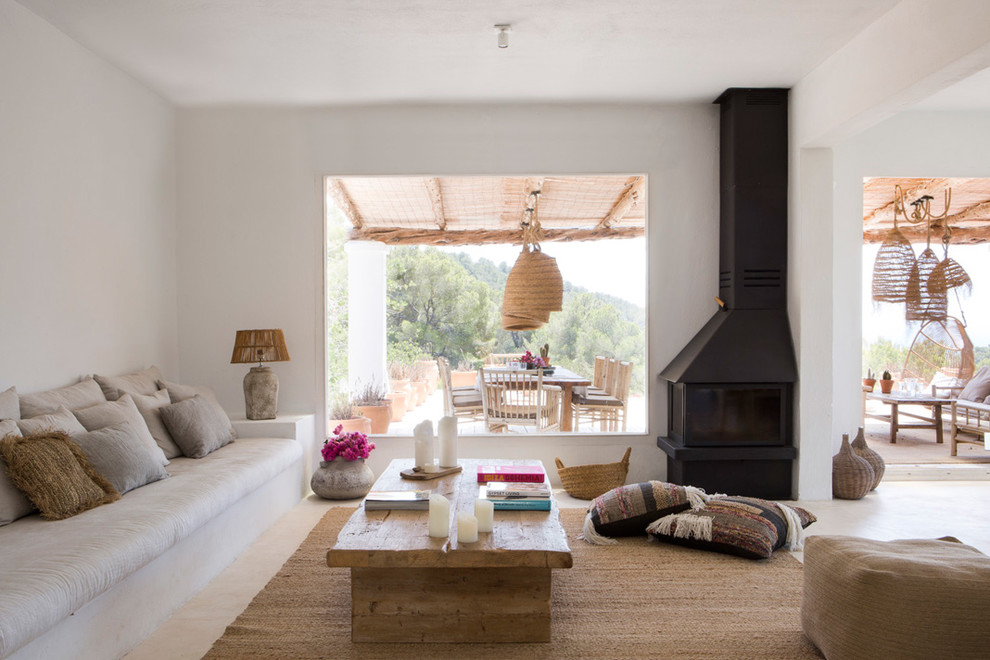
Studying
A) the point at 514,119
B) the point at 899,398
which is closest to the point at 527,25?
the point at 514,119

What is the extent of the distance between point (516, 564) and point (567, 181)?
13.7ft

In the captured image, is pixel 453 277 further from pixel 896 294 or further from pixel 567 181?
pixel 896 294

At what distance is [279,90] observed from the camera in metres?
4.79

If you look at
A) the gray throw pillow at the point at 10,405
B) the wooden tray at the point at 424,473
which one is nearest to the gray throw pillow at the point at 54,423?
the gray throw pillow at the point at 10,405

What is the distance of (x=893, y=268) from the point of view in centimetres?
634

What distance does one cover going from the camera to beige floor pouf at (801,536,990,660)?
214 centimetres

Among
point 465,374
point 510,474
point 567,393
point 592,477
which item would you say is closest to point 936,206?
point 567,393

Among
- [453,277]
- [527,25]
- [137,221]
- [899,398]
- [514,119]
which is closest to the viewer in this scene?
[527,25]

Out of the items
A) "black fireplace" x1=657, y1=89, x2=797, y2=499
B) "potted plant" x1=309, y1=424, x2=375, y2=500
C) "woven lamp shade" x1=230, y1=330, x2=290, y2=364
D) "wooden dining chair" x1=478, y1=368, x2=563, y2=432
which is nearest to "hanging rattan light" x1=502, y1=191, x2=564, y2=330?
"wooden dining chair" x1=478, y1=368, x2=563, y2=432

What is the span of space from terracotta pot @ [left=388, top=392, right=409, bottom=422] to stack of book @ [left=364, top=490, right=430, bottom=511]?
3.99 m

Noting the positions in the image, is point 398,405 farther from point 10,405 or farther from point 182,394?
point 10,405

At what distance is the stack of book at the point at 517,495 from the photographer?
304 centimetres

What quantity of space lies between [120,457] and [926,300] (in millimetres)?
6550

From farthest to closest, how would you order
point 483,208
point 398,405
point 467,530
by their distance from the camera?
point 398,405
point 483,208
point 467,530
